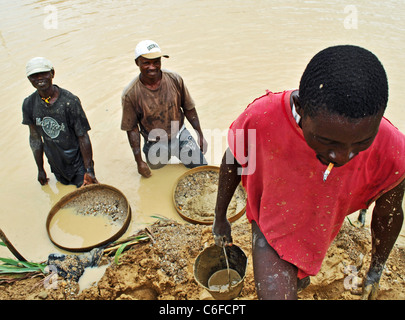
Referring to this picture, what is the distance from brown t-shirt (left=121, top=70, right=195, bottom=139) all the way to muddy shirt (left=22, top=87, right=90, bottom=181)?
19.0 inches

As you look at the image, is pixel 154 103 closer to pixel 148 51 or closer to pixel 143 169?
pixel 148 51

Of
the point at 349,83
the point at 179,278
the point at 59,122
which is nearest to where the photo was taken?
the point at 349,83

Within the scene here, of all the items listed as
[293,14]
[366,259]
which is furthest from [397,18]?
[366,259]

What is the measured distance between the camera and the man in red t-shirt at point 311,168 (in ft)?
3.38

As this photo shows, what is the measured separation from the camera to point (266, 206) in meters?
1.52

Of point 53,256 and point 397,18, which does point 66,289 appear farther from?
point 397,18

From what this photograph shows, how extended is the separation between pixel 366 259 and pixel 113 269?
1905mm

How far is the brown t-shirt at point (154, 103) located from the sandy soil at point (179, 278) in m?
1.54

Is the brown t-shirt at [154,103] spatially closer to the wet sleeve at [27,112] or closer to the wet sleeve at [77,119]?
the wet sleeve at [77,119]

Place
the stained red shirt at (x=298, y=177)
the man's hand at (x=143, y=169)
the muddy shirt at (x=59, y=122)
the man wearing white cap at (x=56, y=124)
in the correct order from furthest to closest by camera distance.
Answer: the man's hand at (x=143, y=169), the muddy shirt at (x=59, y=122), the man wearing white cap at (x=56, y=124), the stained red shirt at (x=298, y=177)

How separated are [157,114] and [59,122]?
1034mm

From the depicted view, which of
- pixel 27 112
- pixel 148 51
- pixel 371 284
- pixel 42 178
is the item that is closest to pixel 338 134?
pixel 371 284

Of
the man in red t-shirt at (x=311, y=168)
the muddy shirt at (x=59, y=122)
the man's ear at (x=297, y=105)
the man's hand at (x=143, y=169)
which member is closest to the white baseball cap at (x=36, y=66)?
the muddy shirt at (x=59, y=122)

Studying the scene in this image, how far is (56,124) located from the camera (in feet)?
11.0
